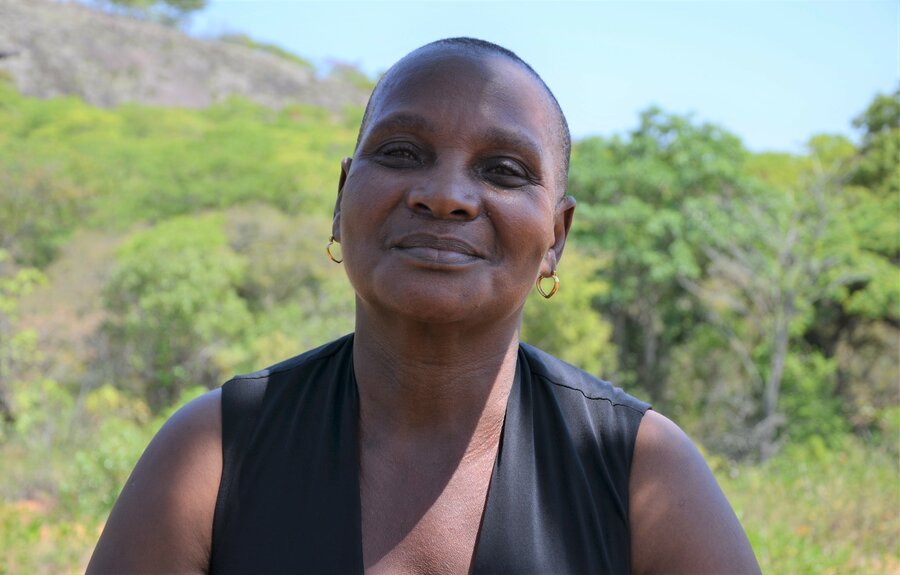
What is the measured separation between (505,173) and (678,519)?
641mm

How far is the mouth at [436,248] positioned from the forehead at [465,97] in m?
0.19

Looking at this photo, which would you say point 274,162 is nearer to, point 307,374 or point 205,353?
point 205,353

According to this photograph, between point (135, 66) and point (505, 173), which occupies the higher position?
point (135, 66)

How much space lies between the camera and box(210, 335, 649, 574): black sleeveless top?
60.2 inches

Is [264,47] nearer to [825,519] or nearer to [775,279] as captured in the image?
[775,279]

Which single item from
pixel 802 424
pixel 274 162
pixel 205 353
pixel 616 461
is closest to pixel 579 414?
pixel 616 461

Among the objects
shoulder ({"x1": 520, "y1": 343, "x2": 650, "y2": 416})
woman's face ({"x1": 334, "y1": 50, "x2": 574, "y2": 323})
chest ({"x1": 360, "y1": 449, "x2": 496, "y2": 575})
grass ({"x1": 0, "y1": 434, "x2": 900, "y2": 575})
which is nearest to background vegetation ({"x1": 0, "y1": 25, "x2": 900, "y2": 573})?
grass ({"x1": 0, "y1": 434, "x2": 900, "y2": 575})

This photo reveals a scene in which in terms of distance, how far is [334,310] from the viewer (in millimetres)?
15969

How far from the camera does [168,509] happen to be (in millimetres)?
1544

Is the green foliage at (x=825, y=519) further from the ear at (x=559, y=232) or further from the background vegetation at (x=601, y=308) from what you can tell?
the ear at (x=559, y=232)

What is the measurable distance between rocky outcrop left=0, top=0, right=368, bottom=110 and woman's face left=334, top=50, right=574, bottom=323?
181 feet

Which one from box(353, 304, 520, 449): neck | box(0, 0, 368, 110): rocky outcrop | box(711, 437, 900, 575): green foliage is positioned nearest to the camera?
box(353, 304, 520, 449): neck

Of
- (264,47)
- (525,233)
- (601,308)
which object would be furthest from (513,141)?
(264,47)

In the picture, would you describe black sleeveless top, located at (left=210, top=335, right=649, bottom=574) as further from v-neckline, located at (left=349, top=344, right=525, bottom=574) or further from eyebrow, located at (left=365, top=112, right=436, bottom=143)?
eyebrow, located at (left=365, top=112, right=436, bottom=143)
